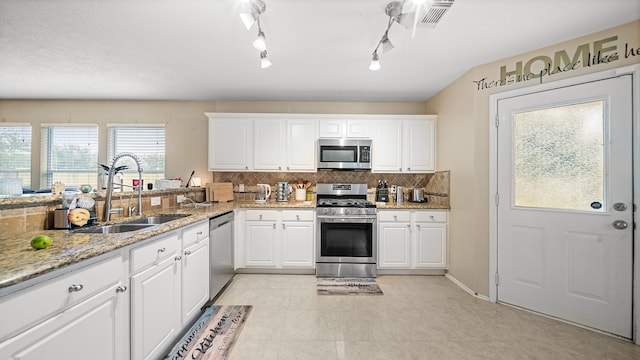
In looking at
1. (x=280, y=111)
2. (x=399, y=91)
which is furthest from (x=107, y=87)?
(x=399, y=91)

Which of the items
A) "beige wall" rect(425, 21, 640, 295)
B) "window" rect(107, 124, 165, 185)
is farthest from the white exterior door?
"window" rect(107, 124, 165, 185)

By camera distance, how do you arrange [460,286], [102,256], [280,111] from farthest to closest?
[280,111]
[460,286]
[102,256]

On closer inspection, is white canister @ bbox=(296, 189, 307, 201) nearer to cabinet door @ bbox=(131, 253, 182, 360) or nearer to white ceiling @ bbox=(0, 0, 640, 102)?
white ceiling @ bbox=(0, 0, 640, 102)

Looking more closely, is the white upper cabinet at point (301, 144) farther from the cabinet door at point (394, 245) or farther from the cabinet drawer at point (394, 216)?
the cabinet door at point (394, 245)

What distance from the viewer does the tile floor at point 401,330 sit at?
1.88 m

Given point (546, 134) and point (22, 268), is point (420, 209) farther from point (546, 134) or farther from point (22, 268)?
point (22, 268)

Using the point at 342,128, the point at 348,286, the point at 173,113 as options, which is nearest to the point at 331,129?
the point at 342,128

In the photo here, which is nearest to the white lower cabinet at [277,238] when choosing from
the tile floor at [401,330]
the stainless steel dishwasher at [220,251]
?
the stainless steel dishwasher at [220,251]

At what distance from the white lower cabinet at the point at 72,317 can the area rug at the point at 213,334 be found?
0.58 m

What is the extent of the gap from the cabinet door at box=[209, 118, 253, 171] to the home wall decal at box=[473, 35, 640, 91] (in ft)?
9.96

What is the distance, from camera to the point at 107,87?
3486mm

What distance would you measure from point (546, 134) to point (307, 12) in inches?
96.9

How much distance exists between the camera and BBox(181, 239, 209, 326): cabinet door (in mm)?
2051

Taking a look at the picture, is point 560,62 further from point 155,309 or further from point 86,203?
point 86,203
